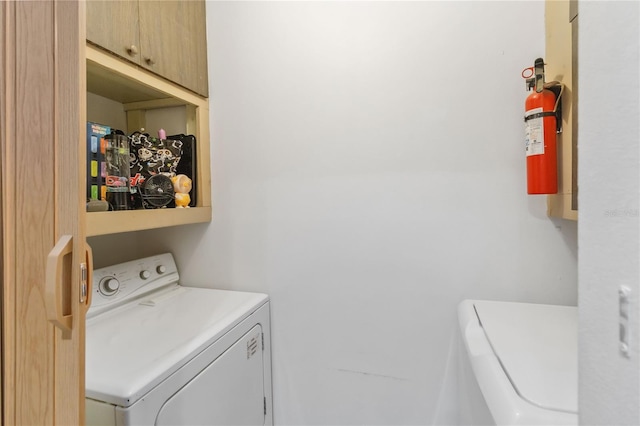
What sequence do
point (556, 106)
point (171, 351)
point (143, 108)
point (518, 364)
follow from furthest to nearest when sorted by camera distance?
point (143, 108) < point (556, 106) < point (171, 351) < point (518, 364)

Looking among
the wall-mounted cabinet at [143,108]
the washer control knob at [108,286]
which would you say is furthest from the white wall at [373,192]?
the washer control knob at [108,286]

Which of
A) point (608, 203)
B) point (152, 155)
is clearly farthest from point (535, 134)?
point (152, 155)

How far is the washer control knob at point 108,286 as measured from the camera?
129 centimetres

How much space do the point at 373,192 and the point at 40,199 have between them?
1.13 meters

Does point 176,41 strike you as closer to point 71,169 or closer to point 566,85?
point 71,169

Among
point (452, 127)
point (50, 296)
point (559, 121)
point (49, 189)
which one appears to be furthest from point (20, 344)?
point (559, 121)

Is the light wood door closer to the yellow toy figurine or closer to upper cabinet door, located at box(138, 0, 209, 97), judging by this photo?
upper cabinet door, located at box(138, 0, 209, 97)

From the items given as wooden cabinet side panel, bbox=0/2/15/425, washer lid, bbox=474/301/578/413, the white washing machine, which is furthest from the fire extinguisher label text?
wooden cabinet side panel, bbox=0/2/15/425

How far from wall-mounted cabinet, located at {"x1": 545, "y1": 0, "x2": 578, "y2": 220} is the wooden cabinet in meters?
1.50

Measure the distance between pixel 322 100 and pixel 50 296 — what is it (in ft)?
4.08

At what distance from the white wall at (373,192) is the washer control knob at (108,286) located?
16.0 inches

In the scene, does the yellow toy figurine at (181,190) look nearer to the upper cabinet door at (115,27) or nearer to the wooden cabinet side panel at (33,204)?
the upper cabinet door at (115,27)

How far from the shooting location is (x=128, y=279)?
141 centimetres

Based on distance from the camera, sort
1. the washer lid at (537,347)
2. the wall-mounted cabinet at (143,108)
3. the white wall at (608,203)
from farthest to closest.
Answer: the wall-mounted cabinet at (143,108), the washer lid at (537,347), the white wall at (608,203)
